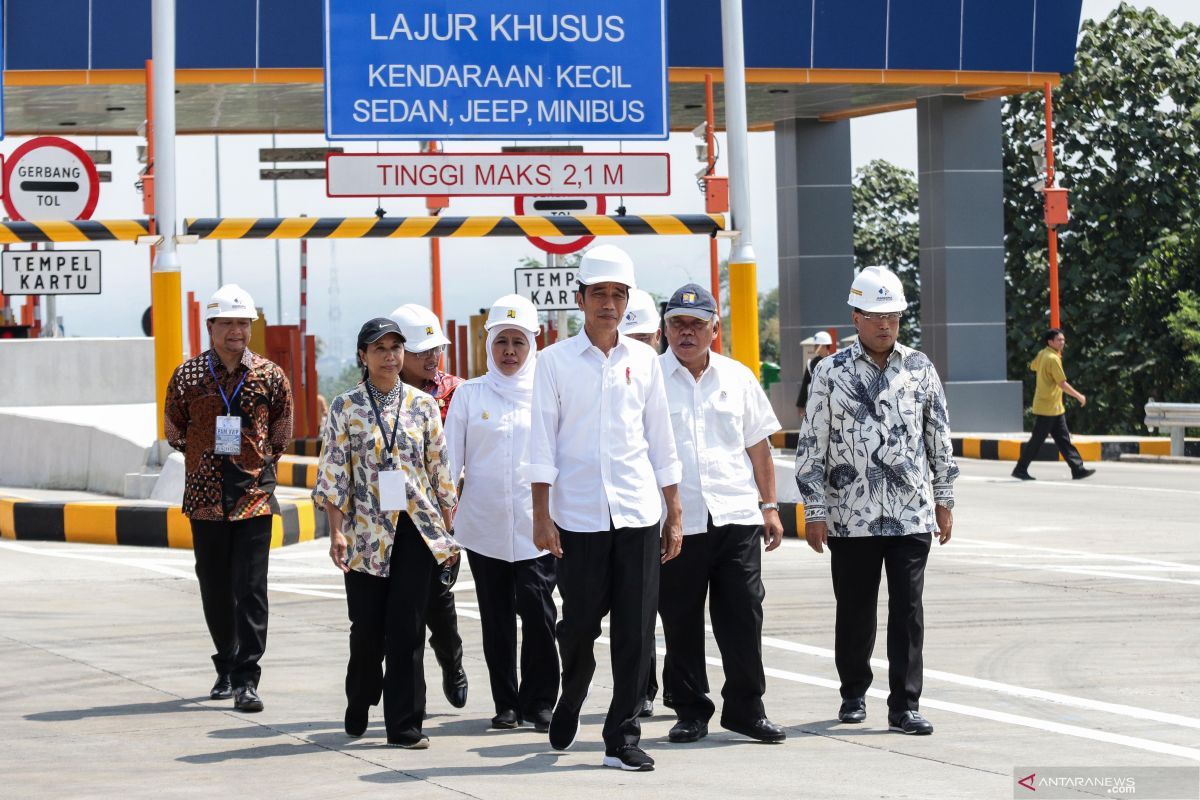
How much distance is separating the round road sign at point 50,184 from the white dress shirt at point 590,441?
1542 centimetres

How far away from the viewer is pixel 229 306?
870cm

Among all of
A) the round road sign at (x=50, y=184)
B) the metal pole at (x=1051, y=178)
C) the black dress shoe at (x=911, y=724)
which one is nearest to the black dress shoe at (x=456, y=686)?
the black dress shoe at (x=911, y=724)

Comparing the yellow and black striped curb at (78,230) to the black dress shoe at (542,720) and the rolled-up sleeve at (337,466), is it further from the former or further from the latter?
the black dress shoe at (542,720)

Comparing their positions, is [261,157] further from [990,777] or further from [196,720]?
[990,777]

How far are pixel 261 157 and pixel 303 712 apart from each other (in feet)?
63.7

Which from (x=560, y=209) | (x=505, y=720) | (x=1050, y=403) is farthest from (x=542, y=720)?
(x=1050, y=403)

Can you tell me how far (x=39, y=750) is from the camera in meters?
7.48

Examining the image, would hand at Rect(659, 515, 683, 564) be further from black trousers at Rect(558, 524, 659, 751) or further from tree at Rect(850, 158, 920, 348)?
tree at Rect(850, 158, 920, 348)

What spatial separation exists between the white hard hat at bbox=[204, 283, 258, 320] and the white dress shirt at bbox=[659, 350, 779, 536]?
196cm

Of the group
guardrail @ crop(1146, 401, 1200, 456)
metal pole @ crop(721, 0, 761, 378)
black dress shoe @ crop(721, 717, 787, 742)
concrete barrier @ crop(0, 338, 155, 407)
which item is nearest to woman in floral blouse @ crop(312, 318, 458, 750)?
black dress shoe @ crop(721, 717, 787, 742)

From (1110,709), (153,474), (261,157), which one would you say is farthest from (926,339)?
(1110,709)

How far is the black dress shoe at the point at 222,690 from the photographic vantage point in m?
8.66

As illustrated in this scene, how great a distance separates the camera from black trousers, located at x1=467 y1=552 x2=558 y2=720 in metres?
8.01

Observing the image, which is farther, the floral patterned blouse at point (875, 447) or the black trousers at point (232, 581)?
the black trousers at point (232, 581)
